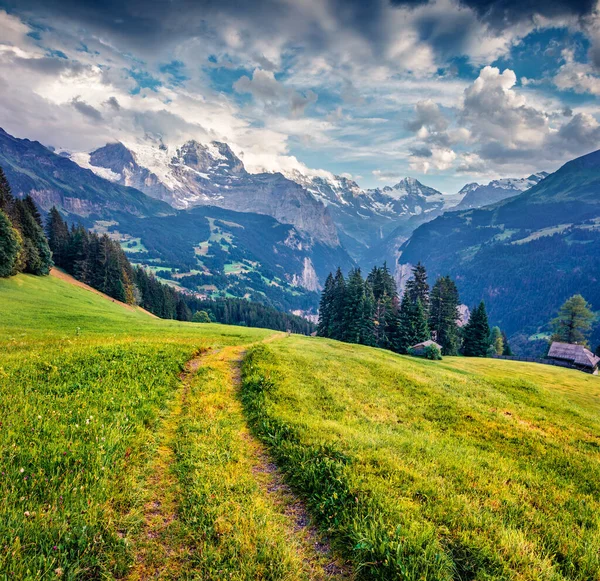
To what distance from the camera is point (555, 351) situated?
238 feet

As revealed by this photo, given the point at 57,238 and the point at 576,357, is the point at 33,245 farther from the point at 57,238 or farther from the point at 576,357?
the point at 576,357

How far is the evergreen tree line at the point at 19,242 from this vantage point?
47125 mm

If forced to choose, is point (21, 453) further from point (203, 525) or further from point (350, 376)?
point (350, 376)

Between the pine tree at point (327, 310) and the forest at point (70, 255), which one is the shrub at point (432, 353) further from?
the forest at point (70, 255)

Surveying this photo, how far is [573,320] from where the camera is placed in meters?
81.7

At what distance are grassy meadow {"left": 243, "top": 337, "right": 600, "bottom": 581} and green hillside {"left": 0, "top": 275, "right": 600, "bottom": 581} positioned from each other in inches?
1.6

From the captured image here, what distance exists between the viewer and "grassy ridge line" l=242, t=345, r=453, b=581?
15.0 ft

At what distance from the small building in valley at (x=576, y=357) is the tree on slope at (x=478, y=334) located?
15194 millimetres

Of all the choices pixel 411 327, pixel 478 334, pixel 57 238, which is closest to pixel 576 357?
pixel 478 334

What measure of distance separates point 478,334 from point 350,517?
81251 mm

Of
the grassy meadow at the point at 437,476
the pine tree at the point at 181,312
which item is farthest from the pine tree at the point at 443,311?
the pine tree at the point at 181,312

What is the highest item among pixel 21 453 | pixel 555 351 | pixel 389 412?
pixel 21 453

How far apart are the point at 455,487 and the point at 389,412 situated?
5.38 m

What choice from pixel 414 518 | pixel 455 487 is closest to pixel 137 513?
pixel 414 518
